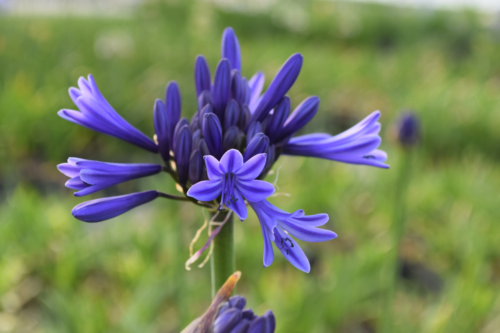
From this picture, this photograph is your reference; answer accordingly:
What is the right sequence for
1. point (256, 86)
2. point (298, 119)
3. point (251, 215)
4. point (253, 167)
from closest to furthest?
point (253, 167) → point (298, 119) → point (256, 86) → point (251, 215)

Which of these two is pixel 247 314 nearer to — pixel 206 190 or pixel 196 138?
pixel 206 190

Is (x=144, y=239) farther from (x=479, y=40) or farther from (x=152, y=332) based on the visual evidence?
(x=479, y=40)

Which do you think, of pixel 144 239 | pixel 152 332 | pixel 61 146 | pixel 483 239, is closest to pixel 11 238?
pixel 144 239

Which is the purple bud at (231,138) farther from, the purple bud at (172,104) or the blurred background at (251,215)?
the blurred background at (251,215)

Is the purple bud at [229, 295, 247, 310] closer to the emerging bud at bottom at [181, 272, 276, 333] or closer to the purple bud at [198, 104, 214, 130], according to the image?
the emerging bud at bottom at [181, 272, 276, 333]

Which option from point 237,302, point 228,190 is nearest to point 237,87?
point 228,190

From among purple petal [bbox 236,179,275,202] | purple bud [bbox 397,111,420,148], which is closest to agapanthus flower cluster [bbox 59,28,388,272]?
purple petal [bbox 236,179,275,202]
